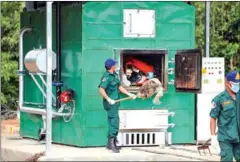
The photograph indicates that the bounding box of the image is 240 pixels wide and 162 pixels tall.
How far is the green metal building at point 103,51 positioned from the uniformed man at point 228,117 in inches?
157

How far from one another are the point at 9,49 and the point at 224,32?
7210 mm

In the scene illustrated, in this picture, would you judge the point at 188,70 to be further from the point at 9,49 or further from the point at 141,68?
the point at 9,49

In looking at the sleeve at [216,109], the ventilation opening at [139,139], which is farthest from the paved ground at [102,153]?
the sleeve at [216,109]

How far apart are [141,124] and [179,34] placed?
6.29 feet

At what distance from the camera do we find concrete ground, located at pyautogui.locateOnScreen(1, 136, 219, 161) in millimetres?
→ 13117

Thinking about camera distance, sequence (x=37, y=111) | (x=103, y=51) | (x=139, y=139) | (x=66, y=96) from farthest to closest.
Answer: (x=37, y=111), (x=139, y=139), (x=66, y=96), (x=103, y=51)

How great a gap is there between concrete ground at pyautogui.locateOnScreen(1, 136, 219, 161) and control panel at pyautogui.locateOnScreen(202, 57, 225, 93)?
1.23 metres

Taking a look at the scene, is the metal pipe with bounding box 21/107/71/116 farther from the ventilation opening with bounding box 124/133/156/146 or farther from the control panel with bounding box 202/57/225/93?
the control panel with bounding box 202/57/225/93

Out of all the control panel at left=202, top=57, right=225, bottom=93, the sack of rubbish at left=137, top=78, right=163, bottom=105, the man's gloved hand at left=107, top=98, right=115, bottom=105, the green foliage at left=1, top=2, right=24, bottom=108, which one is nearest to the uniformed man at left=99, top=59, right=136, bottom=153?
the man's gloved hand at left=107, top=98, right=115, bottom=105

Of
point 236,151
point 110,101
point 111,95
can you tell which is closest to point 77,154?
point 110,101

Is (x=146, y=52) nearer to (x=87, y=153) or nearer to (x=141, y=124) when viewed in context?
(x=141, y=124)

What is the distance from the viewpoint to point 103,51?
1412 cm

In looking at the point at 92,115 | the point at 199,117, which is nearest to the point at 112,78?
the point at 92,115

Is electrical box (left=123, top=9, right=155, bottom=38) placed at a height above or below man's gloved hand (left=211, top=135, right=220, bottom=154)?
above
